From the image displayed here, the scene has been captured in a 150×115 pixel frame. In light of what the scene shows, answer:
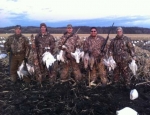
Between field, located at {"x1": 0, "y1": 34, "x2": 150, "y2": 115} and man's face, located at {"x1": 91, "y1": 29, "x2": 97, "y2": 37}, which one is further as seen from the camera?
man's face, located at {"x1": 91, "y1": 29, "x2": 97, "y2": 37}

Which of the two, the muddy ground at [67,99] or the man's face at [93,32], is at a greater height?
the man's face at [93,32]

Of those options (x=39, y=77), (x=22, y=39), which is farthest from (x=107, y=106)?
(x=22, y=39)

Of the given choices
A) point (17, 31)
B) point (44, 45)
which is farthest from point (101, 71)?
point (17, 31)

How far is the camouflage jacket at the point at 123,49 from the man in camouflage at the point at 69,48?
1.23 m

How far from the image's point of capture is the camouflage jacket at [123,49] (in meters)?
9.38

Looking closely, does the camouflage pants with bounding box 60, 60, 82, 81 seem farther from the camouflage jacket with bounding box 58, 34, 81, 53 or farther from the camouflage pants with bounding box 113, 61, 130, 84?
the camouflage pants with bounding box 113, 61, 130, 84

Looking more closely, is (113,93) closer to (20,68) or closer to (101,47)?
(101,47)

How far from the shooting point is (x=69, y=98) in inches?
334

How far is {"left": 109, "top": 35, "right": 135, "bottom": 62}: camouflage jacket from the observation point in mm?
9383

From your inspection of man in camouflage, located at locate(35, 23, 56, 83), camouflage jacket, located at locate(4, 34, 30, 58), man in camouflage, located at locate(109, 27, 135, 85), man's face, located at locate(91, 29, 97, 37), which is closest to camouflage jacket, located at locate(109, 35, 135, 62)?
man in camouflage, located at locate(109, 27, 135, 85)

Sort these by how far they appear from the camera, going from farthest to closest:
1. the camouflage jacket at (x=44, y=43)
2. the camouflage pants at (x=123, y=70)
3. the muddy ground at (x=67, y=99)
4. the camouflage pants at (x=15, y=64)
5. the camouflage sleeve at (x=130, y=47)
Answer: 1. the camouflage pants at (x=15, y=64)
2. the camouflage jacket at (x=44, y=43)
3. the camouflage pants at (x=123, y=70)
4. the camouflage sleeve at (x=130, y=47)
5. the muddy ground at (x=67, y=99)

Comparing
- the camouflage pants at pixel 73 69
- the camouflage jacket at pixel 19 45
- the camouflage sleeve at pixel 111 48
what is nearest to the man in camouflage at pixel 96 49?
the camouflage sleeve at pixel 111 48

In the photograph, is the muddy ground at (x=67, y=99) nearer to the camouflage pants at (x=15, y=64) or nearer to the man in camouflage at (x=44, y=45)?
the camouflage pants at (x=15, y=64)

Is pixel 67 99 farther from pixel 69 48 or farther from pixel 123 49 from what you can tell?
pixel 123 49
